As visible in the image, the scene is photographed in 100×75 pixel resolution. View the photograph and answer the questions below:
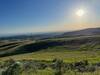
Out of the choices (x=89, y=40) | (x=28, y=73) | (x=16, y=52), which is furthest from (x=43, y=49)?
(x=28, y=73)

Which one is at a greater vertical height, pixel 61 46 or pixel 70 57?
pixel 61 46

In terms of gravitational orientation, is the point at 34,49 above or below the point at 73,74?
below

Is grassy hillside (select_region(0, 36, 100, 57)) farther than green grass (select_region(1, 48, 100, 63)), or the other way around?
grassy hillside (select_region(0, 36, 100, 57))

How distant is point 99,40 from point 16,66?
12896 centimetres

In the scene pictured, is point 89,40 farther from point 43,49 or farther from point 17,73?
point 17,73

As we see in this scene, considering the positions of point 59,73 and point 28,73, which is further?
point 28,73

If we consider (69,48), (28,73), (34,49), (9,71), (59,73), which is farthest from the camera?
(34,49)

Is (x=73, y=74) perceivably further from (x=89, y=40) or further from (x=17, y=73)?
(x=89, y=40)

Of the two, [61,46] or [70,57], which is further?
[61,46]

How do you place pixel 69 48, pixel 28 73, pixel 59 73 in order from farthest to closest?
pixel 69 48 → pixel 28 73 → pixel 59 73

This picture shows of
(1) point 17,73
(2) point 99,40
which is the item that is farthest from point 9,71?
(2) point 99,40

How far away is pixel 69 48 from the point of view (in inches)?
5192

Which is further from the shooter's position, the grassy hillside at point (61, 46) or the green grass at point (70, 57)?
the grassy hillside at point (61, 46)

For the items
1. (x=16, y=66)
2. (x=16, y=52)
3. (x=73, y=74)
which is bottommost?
(x=16, y=52)
